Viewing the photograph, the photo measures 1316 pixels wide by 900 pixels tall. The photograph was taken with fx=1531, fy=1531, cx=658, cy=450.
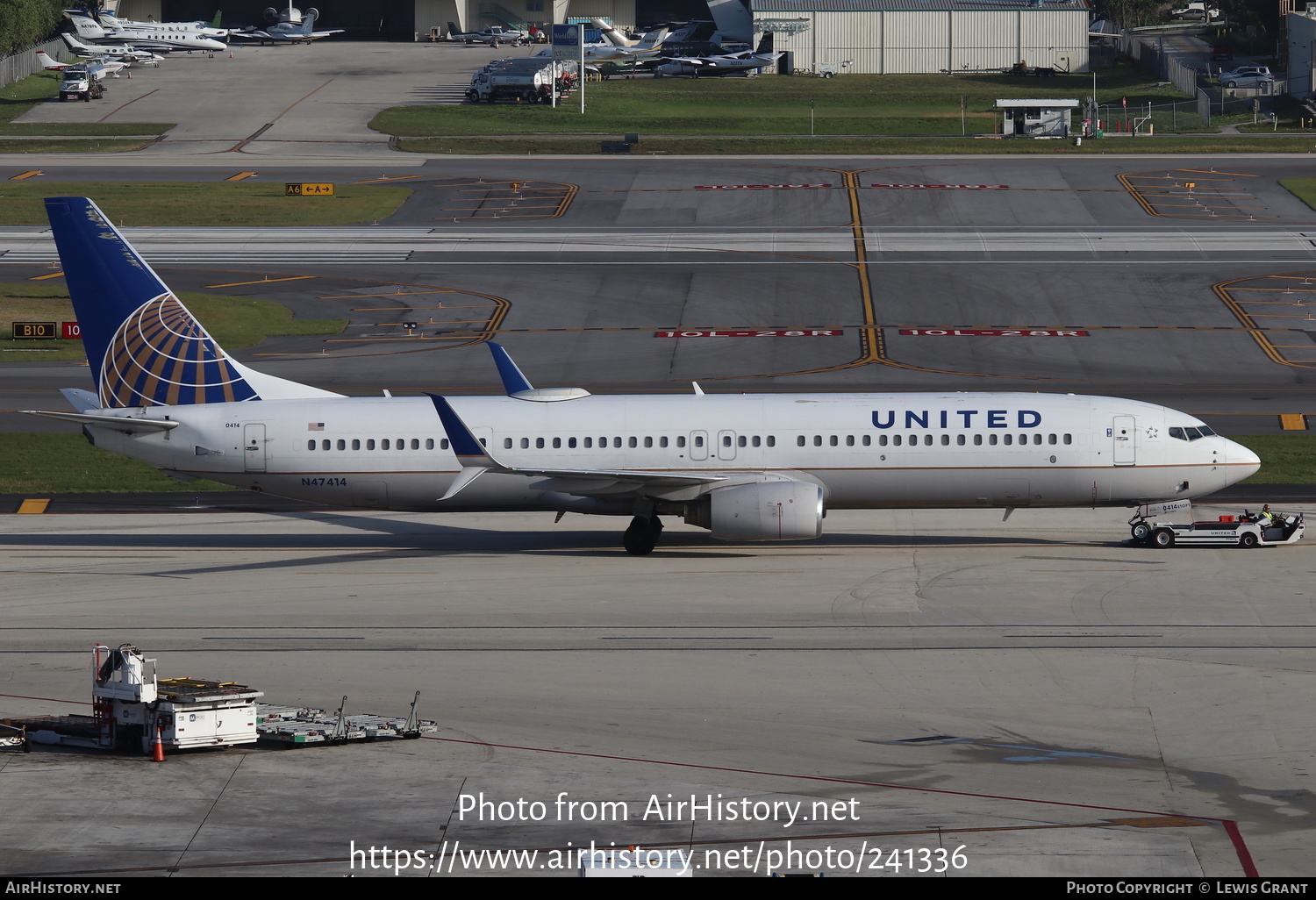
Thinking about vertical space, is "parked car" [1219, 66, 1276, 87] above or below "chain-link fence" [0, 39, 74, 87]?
below

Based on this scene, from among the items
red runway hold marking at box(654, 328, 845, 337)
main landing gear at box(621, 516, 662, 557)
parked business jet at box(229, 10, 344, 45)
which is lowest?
main landing gear at box(621, 516, 662, 557)

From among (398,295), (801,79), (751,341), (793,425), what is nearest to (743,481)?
(793,425)

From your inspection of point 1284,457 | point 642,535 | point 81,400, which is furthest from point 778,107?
point 642,535

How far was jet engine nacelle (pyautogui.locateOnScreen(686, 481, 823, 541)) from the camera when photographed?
39969mm

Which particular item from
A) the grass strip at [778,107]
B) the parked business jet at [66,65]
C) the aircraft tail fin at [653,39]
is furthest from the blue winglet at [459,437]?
the aircraft tail fin at [653,39]

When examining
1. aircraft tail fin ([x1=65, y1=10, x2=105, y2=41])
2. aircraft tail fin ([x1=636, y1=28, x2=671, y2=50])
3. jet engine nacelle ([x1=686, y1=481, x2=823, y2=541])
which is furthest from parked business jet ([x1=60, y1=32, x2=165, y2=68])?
jet engine nacelle ([x1=686, y1=481, x2=823, y2=541])

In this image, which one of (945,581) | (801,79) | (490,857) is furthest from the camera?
(801,79)

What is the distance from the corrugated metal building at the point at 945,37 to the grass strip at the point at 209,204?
223 ft

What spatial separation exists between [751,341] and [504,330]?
11.7 meters

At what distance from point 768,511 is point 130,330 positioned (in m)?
18.8

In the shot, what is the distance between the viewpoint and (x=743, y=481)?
4147 cm

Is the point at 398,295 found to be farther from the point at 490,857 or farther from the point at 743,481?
the point at 490,857

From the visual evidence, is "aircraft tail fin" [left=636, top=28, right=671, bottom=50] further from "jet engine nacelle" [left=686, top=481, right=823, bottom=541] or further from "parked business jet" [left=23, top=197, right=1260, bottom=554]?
"jet engine nacelle" [left=686, top=481, right=823, bottom=541]

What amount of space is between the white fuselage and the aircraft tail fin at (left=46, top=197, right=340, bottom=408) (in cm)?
66
